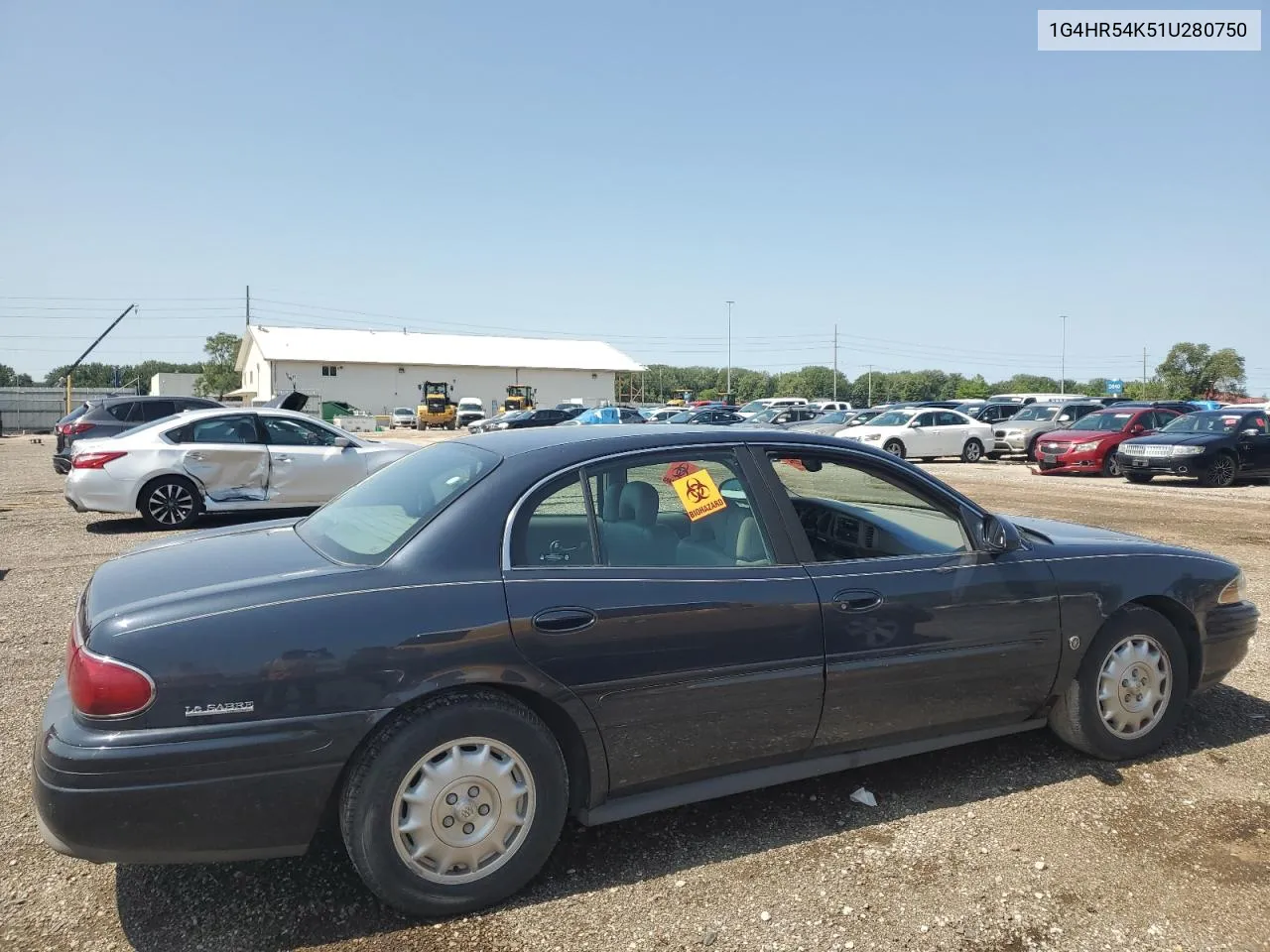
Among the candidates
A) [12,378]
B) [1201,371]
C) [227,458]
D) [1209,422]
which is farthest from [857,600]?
[12,378]

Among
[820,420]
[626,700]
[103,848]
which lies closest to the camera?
[103,848]

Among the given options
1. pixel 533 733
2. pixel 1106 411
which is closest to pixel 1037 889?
pixel 533 733

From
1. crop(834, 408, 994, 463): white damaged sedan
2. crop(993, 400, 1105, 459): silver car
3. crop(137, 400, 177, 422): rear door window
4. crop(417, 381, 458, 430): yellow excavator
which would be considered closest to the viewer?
crop(137, 400, 177, 422): rear door window

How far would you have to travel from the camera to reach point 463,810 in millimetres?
2818

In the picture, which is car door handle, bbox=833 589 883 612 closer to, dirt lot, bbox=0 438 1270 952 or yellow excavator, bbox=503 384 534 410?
dirt lot, bbox=0 438 1270 952

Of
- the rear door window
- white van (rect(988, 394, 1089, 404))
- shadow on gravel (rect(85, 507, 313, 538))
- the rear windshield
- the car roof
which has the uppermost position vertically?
white van (rect(988, 394, 1089, 404))

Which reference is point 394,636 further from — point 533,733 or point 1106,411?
point 1106,411

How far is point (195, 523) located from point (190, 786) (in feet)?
31.5

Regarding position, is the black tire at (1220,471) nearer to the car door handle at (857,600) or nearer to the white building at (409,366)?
the car door handle at (857,600)

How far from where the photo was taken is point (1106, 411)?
68.8 feet

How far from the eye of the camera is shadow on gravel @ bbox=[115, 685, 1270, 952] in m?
2.81

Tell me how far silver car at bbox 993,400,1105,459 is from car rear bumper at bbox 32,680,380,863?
25244mm

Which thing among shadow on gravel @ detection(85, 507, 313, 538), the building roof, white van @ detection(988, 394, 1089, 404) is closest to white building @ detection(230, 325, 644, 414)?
the building roof

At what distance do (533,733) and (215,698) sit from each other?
944 mm
